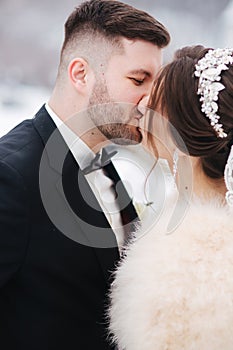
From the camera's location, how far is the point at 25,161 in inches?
40.5

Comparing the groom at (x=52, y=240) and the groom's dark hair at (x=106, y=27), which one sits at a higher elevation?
the groom's dark hair at (x=106, y=27)

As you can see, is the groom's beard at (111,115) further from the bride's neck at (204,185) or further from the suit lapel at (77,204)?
the bride's neck at (204,185)

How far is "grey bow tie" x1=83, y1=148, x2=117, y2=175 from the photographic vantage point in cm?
119

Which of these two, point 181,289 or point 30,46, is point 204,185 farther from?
point 30,46

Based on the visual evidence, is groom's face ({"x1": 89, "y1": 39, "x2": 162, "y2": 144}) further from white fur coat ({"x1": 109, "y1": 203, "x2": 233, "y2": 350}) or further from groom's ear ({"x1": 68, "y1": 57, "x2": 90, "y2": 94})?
white fur coat ({"x1": 109, "y1": 203, "x2": 233, "y2": 350})

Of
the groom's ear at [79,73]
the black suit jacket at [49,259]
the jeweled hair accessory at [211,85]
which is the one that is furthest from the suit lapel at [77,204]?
the jeweled hair accessory at [211,85]

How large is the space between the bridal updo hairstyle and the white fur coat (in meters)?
0.14

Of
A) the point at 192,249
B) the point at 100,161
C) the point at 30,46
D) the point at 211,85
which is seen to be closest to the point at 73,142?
the point at 100,161

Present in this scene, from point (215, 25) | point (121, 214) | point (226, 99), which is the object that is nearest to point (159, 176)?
point (121, 214)

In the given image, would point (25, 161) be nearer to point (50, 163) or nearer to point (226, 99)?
point (50, 163)

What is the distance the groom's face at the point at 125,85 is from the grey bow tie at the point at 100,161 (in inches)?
1.5

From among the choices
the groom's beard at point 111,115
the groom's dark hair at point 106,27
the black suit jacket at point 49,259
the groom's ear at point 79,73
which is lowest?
the black suit jacket at point 49,259

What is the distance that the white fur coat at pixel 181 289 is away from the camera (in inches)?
29.4

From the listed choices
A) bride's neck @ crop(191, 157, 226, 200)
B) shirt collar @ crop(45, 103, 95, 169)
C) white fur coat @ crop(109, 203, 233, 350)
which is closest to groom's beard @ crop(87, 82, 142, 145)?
shirt collar @ crop(45, 103, 95, 169)
